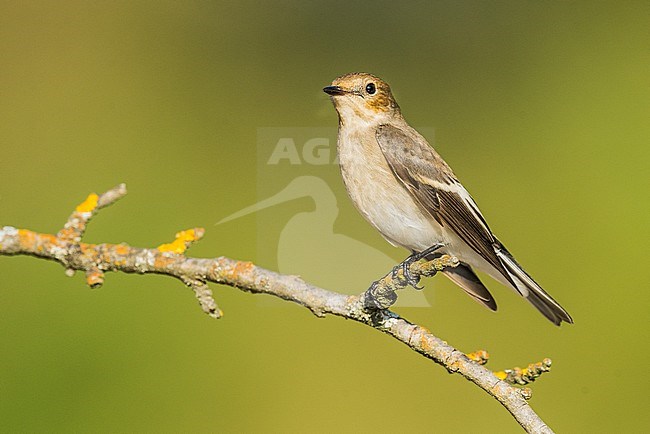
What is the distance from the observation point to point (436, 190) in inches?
124

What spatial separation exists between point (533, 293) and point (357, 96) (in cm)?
108

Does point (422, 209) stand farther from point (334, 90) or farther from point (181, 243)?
point (181, 243)

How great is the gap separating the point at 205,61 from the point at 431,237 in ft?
6.96

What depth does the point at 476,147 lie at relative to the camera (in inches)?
173

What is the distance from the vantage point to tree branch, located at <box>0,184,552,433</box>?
209cm

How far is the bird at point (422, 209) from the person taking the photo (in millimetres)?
3051

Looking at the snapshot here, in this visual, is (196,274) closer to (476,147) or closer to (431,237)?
(431,237)

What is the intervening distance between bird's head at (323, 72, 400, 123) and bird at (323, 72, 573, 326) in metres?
0.06

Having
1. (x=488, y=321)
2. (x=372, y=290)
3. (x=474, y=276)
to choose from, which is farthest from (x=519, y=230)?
(x=372, y=290)

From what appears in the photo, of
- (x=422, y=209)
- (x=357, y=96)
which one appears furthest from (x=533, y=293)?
(x=357, y=96)

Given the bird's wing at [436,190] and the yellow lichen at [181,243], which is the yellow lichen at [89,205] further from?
the bird's wing at [436,190]

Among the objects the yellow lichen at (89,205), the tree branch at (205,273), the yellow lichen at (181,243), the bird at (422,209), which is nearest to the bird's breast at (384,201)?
the bird at (422,209)

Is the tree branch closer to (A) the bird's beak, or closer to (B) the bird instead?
(B) the bird

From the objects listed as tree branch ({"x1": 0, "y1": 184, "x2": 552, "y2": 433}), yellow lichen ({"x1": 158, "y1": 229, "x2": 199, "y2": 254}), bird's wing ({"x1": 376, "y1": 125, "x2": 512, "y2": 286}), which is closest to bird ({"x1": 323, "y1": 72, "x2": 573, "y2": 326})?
bird's wing ({"x1": 376, "y1": 125, "x2": 512, "y2": 286})
